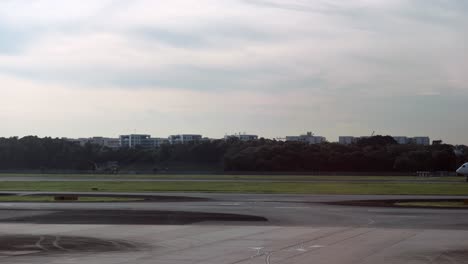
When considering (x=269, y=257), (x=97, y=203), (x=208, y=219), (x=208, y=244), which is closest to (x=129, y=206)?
(x=97, y=203)

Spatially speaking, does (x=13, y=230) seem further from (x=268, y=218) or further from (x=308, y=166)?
(x=308, y=166)

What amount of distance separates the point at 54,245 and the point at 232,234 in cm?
740

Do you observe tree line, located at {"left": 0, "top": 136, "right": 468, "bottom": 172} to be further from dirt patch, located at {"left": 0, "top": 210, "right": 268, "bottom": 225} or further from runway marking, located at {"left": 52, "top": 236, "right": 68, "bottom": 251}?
runway marking, located at {"left": 52, "top": 236, "right": 68, "bottom": 251}

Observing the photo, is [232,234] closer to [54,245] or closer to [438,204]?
[54,245]

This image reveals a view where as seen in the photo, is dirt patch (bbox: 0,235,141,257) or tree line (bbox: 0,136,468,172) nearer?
dirt patch (bbox: 0,235,141,257)

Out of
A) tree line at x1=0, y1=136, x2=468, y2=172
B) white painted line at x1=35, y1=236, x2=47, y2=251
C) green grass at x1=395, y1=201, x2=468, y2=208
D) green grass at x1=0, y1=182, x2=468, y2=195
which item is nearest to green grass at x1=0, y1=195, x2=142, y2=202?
green grass at x1=0, y1=182, x2=468, y2=195

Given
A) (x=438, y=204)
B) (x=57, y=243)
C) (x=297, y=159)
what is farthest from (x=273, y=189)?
(x=297, y=159)

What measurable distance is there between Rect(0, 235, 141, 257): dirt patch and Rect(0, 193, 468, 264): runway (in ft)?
0.11

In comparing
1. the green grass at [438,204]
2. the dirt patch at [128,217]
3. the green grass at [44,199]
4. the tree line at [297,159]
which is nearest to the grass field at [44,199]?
the green grass at [44,199]

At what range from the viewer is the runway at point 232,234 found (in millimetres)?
22734

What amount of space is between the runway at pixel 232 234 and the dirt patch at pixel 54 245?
0.03m

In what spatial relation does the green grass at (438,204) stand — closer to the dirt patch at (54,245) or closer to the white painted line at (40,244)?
the dirt patch at (54,245)

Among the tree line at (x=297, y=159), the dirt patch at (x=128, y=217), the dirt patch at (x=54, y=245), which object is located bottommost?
the dirt patch at (x=54, y=245)

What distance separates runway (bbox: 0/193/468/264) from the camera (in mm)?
22734
